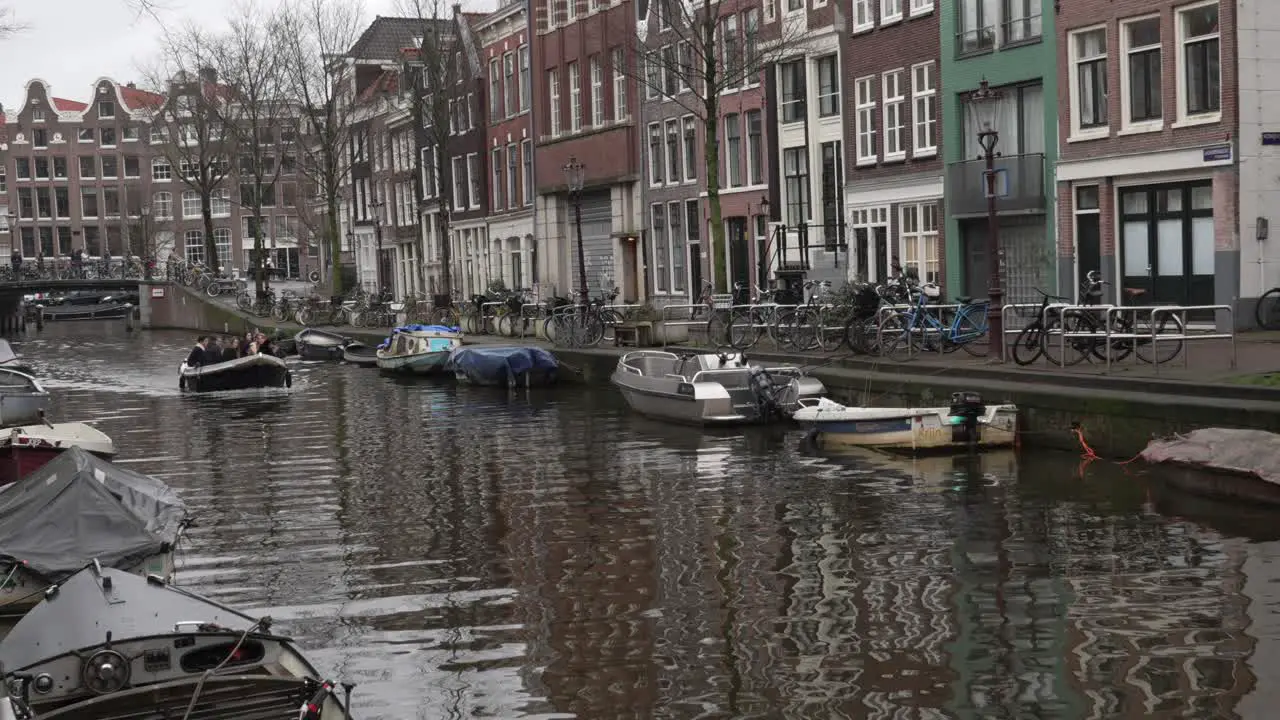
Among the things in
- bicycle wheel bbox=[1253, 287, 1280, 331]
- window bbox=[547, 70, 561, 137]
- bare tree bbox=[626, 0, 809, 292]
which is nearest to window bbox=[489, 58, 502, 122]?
window bbox=[547, 70, 561, 137]

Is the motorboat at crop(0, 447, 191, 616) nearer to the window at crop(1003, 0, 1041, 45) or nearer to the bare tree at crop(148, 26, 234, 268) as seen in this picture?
the window at crop(1003, 0, 1041, 45)

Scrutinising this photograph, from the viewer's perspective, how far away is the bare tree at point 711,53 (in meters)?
41.4

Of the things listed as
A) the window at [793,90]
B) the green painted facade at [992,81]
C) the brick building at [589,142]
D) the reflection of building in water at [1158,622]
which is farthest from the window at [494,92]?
the reflection of building in water at [1158,622]

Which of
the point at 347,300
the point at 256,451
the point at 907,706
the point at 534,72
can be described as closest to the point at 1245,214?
the point at 256,451

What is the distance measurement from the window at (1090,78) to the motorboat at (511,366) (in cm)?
1312

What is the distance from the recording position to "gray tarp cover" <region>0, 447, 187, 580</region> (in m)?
15.5

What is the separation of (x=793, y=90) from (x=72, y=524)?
112 feet

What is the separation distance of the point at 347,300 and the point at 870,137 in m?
32.3

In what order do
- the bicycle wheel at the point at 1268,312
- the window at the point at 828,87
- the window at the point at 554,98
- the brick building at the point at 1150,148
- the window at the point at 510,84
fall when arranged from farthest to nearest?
the window at the point at 510,84, the window at the point at 554,98, the window at the point at 828,87, the brick building at the point at 1150,148, the bicycle wheel at the point at 1268,312

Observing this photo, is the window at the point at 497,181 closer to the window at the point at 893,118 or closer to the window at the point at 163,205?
the window at the point at 893,118

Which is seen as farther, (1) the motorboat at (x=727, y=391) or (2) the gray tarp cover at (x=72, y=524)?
(1) the motorboat at (x=727, y=391)

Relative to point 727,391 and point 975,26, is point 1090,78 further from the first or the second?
point 727,391

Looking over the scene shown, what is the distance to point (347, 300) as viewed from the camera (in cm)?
7150

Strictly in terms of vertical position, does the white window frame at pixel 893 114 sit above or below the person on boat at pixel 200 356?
above
